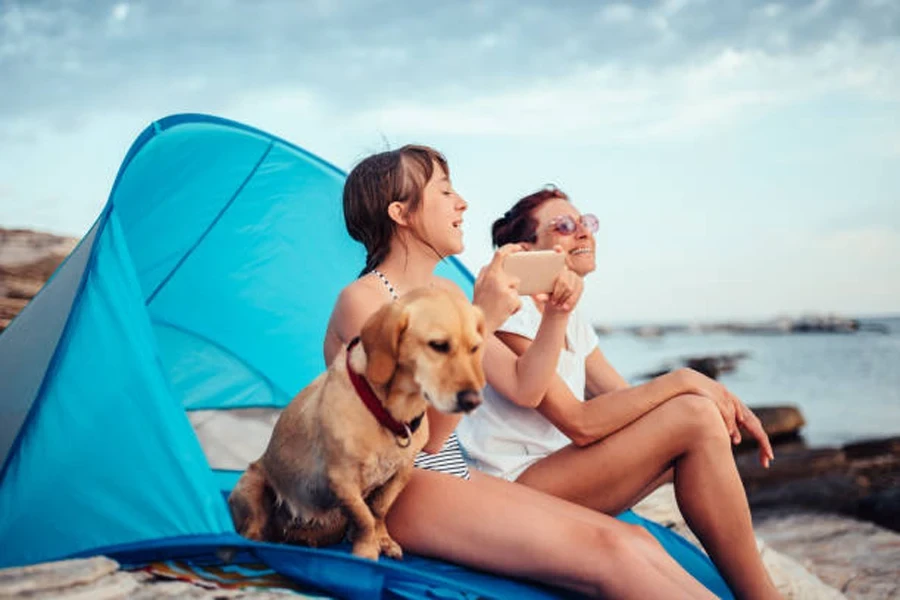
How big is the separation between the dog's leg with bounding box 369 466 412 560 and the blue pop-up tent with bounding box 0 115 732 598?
8 cm

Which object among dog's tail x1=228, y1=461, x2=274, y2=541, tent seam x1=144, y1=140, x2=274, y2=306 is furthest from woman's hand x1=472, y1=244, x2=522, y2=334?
tent seam x1=144, y1=140, x2=274, y2=306

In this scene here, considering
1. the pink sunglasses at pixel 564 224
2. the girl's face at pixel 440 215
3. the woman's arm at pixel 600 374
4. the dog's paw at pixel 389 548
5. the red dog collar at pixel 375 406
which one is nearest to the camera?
the red dog collar at pixel 375 406

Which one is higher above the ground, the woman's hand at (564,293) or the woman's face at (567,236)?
the woman's face at (567,236)

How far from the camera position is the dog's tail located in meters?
1.94

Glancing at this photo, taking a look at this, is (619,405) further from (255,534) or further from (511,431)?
(255,534)

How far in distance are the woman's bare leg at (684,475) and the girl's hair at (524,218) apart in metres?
0.78

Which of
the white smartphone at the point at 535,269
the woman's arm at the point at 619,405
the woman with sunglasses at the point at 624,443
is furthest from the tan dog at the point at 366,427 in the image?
the woman's arm at the point at 619,405

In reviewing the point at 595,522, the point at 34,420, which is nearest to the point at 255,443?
the point at 34,420

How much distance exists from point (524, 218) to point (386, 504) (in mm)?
1328

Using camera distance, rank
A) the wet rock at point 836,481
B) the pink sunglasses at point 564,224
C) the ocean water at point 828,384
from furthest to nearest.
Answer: the ocean water at point 828,384 < the wet rock at point 836,481 < the pink sunglasses at point 564,224

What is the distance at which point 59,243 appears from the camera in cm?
540

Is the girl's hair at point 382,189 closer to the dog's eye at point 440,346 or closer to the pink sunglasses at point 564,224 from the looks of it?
the pink sunglasses at point 564,224

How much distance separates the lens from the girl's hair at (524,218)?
9.37ft

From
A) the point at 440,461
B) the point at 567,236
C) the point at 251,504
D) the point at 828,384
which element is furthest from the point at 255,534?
the point at 828,384
